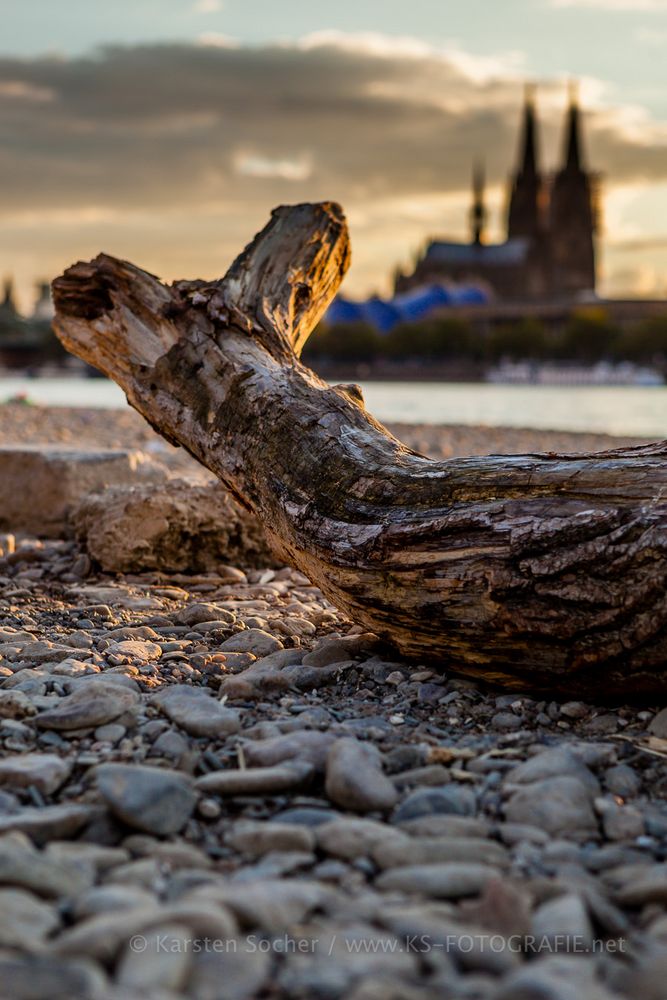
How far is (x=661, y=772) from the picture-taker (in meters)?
2.45

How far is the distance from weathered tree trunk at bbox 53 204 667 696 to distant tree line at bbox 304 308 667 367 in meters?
66.3

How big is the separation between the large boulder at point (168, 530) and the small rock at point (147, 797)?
279 cm

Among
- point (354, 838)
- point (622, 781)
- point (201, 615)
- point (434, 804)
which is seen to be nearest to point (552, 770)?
point (622, 781)

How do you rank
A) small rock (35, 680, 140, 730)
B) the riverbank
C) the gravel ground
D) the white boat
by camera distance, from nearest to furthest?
the gravel ground → small rock (35, 680, 140, 730) → the riverbank → the white boat

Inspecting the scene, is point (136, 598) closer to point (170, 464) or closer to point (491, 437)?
point (170, 464)

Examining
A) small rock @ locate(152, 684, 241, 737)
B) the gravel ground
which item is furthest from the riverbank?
small rock @ locate(152, 684, 241, 737)

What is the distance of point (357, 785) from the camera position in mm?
2180

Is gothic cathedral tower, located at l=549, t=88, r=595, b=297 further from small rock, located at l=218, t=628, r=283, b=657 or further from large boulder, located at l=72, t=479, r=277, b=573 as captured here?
small rock, located at l=218, t=628, r=283, b=657

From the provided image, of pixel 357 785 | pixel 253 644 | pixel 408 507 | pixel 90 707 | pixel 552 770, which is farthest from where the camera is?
pixel 253 644

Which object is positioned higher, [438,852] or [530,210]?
[530,210]

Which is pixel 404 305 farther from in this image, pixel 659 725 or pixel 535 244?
pixel 659 725

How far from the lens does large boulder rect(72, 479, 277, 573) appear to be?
492cm

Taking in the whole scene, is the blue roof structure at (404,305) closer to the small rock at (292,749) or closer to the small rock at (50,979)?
the small rock at (292,749)

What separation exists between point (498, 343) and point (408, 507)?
77.3 meters
